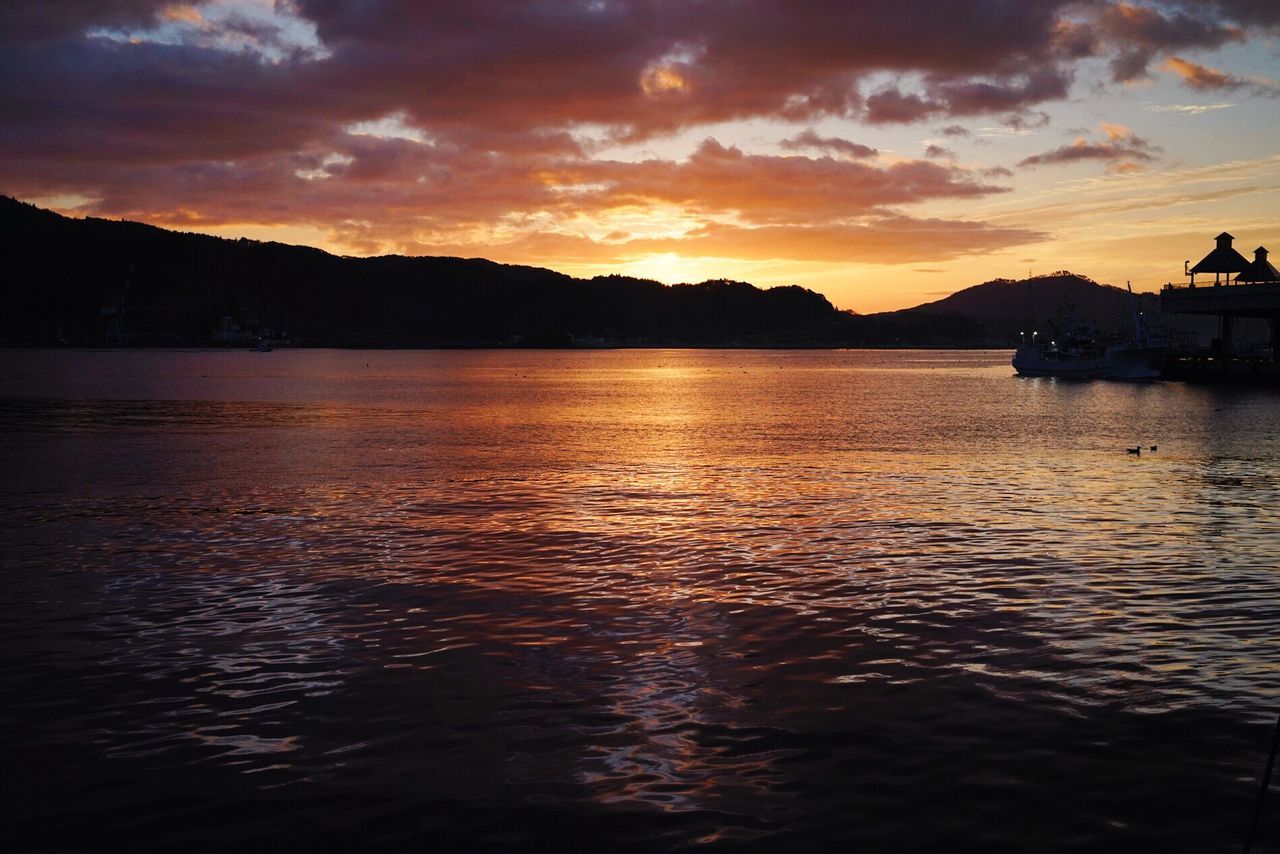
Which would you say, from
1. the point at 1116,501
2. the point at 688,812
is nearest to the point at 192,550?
the point at 688,812

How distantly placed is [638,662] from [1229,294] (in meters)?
114

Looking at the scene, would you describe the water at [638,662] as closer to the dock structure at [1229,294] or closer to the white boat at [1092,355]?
the dock structure at [1229,294]

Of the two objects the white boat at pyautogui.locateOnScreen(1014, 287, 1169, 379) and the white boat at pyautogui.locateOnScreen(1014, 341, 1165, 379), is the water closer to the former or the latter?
the white boat at pyautogui.locateOnScreen(1014, 341, 1165, 379)

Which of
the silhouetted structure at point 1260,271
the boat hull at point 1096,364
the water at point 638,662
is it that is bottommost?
the water at point 638,662

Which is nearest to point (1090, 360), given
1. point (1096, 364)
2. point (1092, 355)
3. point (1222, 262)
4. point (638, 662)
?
point (1096, 364)

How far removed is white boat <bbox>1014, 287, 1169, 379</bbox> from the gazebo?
14.4m

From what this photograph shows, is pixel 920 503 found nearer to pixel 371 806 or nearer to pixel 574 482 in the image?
pixel 574 482

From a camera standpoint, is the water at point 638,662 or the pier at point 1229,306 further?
the pier at point 1229,306

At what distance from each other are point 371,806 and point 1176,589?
50.0 feet

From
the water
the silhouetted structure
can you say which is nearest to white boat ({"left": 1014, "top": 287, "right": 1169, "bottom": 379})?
the silhouetted structure

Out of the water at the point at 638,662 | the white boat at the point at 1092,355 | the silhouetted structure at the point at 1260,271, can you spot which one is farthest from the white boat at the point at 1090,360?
the water at the point at 638,662

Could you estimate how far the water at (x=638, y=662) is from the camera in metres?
9.37

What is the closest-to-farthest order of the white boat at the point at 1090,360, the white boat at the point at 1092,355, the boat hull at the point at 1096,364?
1. the boat hull at the point at 1096,364
2. the white boat at the point at 1090,360
3. the white boat at the point at 1092,355

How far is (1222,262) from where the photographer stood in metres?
119
